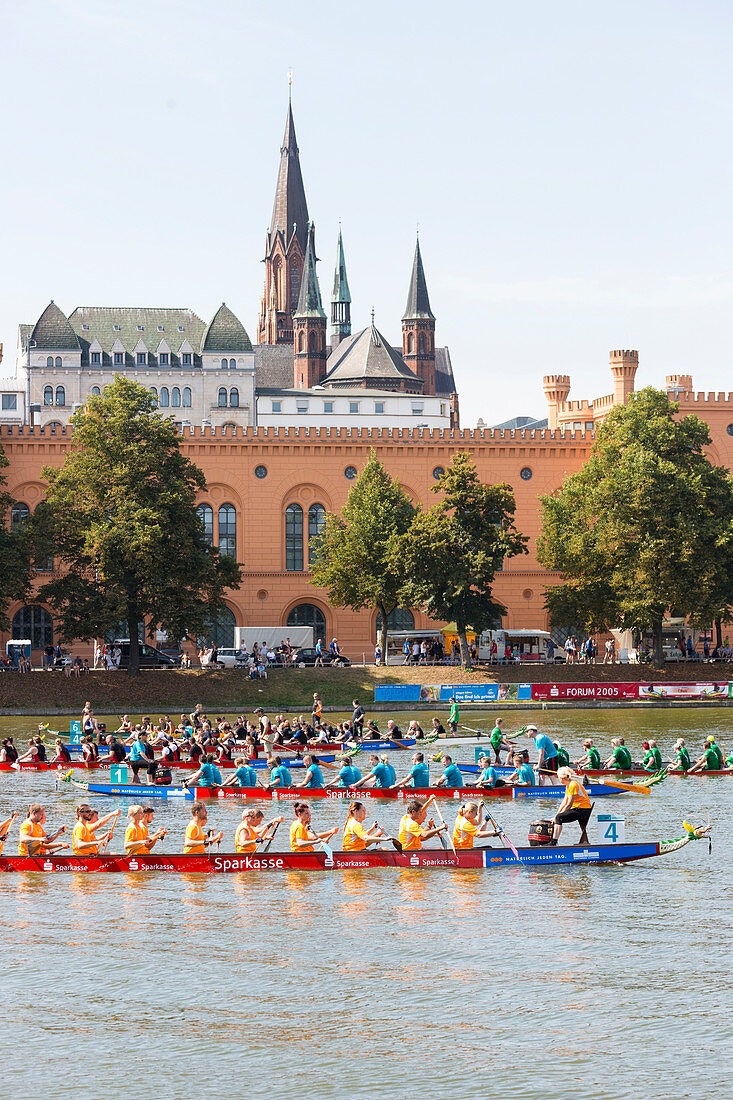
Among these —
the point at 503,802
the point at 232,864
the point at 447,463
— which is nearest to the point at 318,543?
the point at 447,463

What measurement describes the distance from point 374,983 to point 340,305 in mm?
143001

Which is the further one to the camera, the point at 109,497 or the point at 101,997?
the point at 109,497

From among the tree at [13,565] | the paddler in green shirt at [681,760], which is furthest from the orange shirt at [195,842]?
the tree at [13,565]

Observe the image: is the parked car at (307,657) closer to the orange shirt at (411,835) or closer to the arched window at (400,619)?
the arched window at (400,619)

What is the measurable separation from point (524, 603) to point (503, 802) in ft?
166

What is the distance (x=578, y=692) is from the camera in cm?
6662

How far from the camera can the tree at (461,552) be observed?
2827 inches

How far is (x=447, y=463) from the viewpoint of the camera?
89562 mm

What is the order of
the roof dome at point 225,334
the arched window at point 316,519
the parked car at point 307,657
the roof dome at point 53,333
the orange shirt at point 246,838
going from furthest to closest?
the roof dome at point 225,334 < the roof dome at point 53,333 < the arched window at point 316,519 < the parked car at point 307,657 < the orange shirt at point 246,838

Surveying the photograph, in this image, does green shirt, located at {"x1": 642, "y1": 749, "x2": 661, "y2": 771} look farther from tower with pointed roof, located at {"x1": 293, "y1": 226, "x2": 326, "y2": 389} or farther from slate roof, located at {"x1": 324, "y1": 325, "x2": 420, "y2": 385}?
tower with pointed roof, located at {"x1": 293, "y1": 226, "x2": 326, "y2": 389}

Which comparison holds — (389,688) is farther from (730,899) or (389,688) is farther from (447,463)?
(730,899)

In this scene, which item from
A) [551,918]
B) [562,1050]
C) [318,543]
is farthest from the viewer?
[318,543]

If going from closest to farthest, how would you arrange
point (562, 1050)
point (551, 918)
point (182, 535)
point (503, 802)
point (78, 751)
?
point (562, 1050)
point (551, 918)
point (503, 802)
point (78, 751)
point (182, 535)

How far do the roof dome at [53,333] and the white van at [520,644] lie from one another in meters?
59.2
